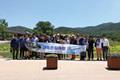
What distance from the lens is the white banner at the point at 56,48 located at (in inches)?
1129

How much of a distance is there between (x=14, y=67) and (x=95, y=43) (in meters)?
8.14

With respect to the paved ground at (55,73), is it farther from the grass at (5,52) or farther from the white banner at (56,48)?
the grass at (5,52)

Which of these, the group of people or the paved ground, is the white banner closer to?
the group of people

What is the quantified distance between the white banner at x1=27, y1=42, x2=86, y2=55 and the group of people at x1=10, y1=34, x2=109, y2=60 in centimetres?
22

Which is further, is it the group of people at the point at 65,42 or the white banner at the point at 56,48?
the white banner at the point at 56,48

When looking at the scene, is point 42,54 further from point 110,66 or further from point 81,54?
point 110,66

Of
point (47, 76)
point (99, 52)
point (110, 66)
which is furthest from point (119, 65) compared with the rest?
point (99, 52)

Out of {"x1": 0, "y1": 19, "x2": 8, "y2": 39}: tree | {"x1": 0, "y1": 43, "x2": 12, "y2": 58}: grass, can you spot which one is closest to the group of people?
{"x1": 0, "y1": 43, "x2": 12, "y2": 58}: grass

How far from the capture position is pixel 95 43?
28062mm

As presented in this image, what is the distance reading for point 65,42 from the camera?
28859 millimetres

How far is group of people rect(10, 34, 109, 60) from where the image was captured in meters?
27.9

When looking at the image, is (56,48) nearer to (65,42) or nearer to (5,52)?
(65,42)

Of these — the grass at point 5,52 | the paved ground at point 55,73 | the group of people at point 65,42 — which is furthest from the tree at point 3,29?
the paved ground at point 55,73

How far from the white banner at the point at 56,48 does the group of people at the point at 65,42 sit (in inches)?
8.6
